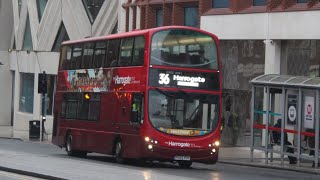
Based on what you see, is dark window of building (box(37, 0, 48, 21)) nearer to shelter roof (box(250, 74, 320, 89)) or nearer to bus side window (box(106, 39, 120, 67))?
shelter roof (box(250, 74, 320, 89))

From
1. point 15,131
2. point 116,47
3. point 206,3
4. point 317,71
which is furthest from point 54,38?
point 116,47

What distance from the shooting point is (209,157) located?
85.3ft

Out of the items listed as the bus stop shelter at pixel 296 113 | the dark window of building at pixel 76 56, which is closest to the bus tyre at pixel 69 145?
the dark window of building at pixel 76 56

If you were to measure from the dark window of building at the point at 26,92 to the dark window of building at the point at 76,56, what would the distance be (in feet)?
110

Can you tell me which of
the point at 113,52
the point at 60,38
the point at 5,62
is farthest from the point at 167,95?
the point at 5,62

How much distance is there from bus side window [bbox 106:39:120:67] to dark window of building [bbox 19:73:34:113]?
37.1 m

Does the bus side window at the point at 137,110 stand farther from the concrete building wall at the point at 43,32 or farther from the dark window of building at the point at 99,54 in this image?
the concrete building wall at the point at 43,32

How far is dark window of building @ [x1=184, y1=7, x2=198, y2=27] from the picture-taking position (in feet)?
143

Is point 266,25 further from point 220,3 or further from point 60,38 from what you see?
point 60,38

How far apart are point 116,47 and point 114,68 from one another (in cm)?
69

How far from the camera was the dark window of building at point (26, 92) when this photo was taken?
64750mm

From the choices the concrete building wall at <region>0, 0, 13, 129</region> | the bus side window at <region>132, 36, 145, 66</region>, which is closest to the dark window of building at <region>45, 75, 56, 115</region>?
the concrete building wall at <region>0, 0, 13, 129</region>

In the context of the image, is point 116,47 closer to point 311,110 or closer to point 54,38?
point 311,110

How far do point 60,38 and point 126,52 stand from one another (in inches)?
1381
